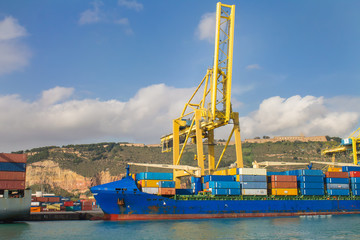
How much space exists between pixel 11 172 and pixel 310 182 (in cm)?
4161

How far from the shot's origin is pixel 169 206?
4600 cm

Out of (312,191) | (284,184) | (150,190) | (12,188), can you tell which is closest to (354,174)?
(312,191)

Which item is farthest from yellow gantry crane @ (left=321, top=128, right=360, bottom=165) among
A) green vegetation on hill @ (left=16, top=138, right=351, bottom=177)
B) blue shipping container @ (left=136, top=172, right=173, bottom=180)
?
green vegetation on hill @ (left=16, top=138, right=351, bottom=177)

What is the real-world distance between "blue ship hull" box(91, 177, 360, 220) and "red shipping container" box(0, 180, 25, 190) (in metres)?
8.60

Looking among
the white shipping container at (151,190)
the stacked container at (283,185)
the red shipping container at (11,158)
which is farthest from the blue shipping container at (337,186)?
the red shipping container at (11,158)

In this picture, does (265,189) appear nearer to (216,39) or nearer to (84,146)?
(216,39)

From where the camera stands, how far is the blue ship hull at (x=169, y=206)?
44.9m

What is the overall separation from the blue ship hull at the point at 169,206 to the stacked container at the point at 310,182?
2.03 meters

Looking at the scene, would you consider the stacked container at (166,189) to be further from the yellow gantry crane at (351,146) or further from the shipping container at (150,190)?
the yellow gantry crane at (351,146)

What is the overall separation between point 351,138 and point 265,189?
26.8 metres

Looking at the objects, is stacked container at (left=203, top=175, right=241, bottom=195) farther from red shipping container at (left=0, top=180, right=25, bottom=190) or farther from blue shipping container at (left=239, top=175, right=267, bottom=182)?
red shipping container at (left=0, top=180, right=25, bottom=190)

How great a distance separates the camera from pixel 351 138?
67812 mm

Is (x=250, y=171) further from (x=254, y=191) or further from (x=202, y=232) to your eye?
(x=202, y=232)

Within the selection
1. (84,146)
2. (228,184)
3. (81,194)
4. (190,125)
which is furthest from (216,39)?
(84,146)
